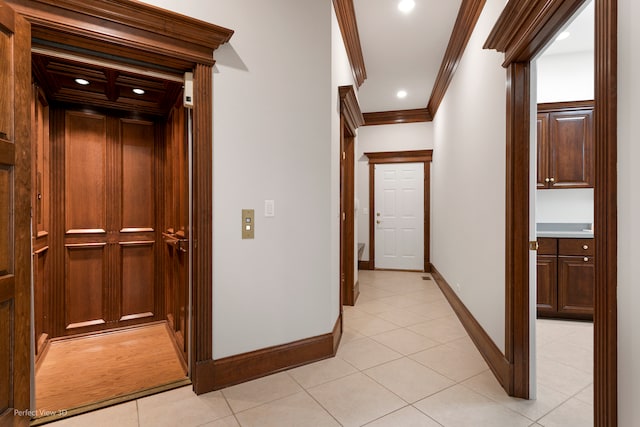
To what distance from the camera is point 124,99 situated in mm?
2861

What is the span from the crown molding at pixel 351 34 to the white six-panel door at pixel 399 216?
7.45 ft

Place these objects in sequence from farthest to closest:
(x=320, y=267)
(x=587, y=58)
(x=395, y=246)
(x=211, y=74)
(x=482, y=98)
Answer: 1. (x=395, y=246)
2. (x=587, y=58)
3. (x=482, y=98)
4. (x=320, y=267)
5. (x=211, y=74)

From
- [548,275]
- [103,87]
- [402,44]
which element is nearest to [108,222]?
[103,87]

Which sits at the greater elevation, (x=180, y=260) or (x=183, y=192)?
(x=183, y=192)

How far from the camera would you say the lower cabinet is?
134 inches

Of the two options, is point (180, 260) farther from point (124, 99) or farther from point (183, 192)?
point (124, 99)

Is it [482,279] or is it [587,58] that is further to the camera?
[587,58]

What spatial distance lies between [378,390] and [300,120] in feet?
6.31

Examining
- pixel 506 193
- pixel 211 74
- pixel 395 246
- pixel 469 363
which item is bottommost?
pixel 469 363

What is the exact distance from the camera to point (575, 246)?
11.3 ft

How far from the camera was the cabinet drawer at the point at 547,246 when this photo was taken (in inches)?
137

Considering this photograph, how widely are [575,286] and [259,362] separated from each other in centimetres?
339

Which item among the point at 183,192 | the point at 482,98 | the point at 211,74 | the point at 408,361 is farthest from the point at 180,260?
the point at 482,98

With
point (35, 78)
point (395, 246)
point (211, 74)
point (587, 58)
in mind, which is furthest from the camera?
point (395, 246)
